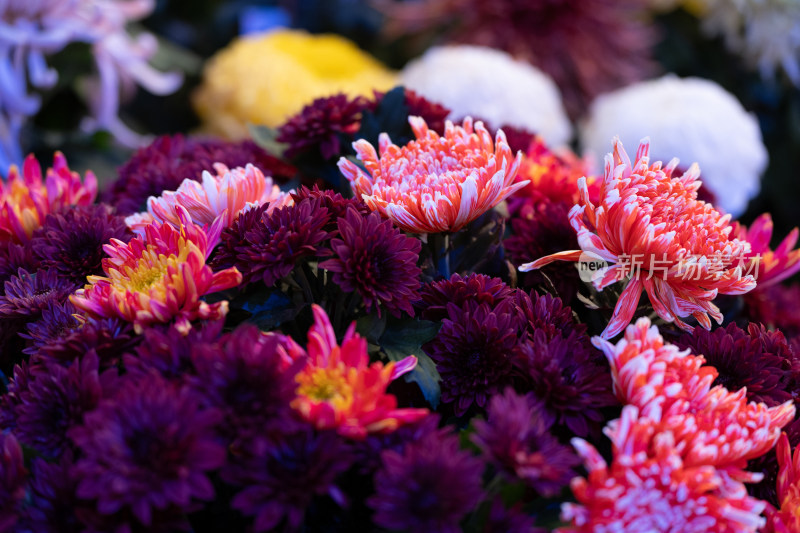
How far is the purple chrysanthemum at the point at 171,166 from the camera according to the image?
1.61 feet

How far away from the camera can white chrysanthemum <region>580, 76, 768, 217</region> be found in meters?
0.95

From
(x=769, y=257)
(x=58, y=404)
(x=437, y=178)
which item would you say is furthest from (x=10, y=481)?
(x=769, y=257)

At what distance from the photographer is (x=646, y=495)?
29 cm

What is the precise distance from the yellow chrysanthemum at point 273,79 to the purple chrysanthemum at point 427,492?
86 centimetres

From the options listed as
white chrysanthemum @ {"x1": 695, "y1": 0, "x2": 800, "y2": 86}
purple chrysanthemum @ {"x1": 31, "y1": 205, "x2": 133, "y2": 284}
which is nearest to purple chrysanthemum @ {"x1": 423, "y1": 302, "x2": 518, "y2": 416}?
purple chrysanthemum @ {"x1": 31, "y1": 205, "x2": 133, "y2": 284}

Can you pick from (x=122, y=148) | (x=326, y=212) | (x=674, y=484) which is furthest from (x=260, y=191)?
(x=122, y=148)

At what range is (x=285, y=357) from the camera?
307 millimetres

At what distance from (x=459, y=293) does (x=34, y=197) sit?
0.33 metres

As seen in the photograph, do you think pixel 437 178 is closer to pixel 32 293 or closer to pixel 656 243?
pixel 656 243

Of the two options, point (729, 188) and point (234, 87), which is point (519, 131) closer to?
point (729, 188)

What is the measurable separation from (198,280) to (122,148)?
800 millimetres

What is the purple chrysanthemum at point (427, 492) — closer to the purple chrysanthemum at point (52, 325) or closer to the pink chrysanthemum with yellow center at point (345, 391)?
the pink chrysanthemum with yellow center at point (345, 391)

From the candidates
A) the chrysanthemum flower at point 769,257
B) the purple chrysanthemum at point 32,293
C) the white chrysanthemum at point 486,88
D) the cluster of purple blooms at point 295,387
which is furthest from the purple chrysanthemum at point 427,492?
the white chrysanthemum at point 486,88

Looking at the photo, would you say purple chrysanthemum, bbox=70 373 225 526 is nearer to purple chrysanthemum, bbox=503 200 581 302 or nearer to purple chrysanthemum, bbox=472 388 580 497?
purple chrysanthemum, bbox=472 388 580 497
